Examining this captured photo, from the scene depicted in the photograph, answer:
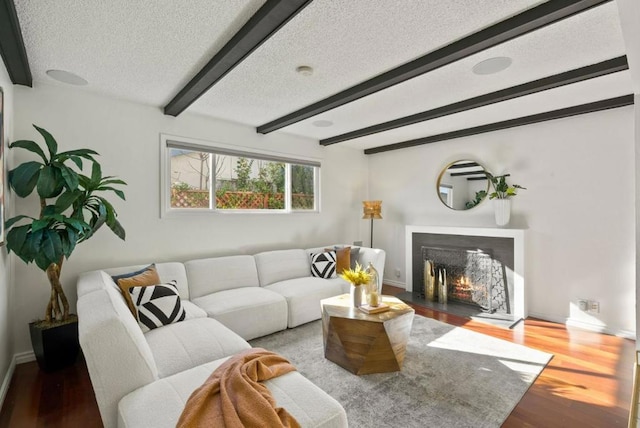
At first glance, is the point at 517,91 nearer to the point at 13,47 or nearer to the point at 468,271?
the point at 468,271

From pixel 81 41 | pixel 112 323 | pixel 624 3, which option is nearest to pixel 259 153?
pixel 81 41

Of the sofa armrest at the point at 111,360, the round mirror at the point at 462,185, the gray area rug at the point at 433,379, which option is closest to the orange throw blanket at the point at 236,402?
the sofa armrest at the point at 111,360

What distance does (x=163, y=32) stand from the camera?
1.92 metres

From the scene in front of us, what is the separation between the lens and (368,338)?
7.71ft

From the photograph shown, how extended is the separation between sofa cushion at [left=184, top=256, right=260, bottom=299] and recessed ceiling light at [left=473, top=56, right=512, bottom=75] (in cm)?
298

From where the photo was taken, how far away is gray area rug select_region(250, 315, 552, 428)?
6.35ft

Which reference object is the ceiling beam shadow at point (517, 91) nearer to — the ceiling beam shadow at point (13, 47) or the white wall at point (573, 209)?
the white wall at point (573, 209)

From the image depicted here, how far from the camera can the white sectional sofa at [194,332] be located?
1368mm

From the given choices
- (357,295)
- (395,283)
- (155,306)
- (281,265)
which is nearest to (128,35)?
(155,306)

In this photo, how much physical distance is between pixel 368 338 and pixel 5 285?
2.74m

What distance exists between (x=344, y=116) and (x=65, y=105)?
276 cm

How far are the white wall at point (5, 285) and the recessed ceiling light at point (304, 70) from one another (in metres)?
2.02

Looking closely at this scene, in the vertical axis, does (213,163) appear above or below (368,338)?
above

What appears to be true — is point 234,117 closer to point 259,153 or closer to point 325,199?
point 259,153
